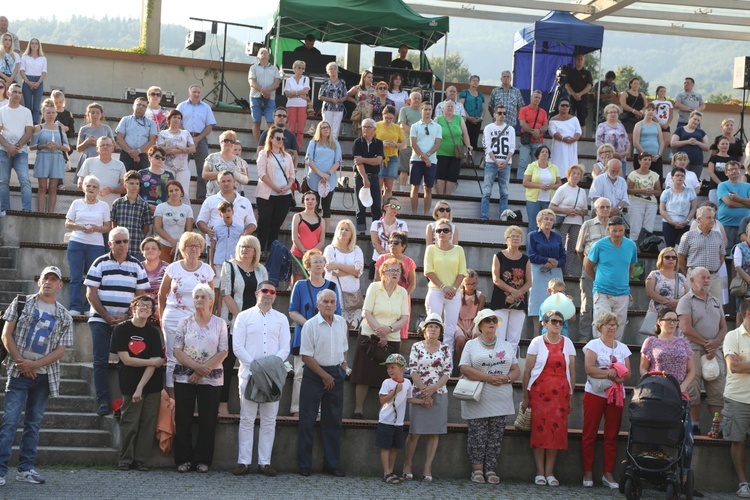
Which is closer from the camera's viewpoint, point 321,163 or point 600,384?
point 600,384

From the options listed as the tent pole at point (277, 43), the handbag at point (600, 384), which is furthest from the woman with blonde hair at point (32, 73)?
the handbag at point (600, 384)

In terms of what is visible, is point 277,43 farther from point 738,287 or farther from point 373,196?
point 738,287

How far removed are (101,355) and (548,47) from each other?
12211 millimetres

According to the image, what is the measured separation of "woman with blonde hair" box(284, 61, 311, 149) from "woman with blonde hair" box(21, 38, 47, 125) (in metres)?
3.39

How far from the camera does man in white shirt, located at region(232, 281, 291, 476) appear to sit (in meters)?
9.52

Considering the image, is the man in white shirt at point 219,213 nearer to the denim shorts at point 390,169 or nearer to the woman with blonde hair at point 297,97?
the denim shorts at point 390,169

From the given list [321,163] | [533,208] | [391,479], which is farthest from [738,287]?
[391,479]

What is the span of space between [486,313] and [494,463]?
1299 mm

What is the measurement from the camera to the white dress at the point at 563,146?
15820mm

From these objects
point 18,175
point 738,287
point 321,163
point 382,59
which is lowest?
point 738,287

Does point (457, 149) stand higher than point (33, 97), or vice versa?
point (33, 97)

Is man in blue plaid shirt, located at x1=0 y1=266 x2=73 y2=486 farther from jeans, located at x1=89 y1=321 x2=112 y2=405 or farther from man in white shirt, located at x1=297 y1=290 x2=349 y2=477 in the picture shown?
man in white shirt, located at x1=297 y1=290 x2=349 y2=477

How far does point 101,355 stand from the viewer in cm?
988

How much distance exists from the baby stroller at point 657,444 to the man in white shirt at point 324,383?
2413mm
